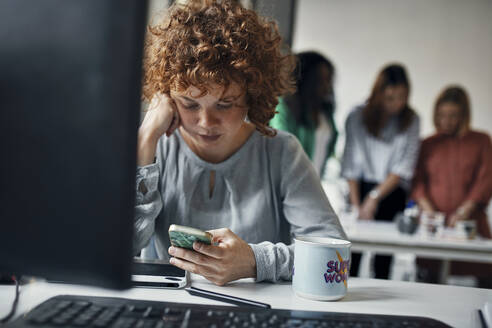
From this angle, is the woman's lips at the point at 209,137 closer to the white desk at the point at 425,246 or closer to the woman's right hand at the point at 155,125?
the woman's right hand at the point at 155,125

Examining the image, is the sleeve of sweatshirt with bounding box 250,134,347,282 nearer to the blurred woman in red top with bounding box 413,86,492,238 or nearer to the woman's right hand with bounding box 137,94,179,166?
the woman's right hand with bounding box 137,94,179,166

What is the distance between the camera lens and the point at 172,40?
1.04 m

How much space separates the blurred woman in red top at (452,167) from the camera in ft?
10.5

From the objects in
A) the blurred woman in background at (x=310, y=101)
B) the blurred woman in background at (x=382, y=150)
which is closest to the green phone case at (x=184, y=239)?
the blurred woman in background at (x=310, y=101)

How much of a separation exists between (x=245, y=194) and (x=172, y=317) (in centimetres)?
53

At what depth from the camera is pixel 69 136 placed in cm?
44

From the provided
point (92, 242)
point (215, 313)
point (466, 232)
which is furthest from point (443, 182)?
point (92, 242)

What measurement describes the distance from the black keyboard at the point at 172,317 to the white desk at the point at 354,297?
71mm

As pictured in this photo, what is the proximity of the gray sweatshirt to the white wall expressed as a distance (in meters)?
4.07

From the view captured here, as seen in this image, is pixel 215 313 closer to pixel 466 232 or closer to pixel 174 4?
pixel 174 4

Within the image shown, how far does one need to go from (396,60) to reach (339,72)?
2.02 feet

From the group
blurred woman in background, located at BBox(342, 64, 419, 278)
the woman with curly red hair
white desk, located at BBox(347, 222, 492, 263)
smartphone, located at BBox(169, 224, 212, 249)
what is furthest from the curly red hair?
blurred woman in background, located at BBox(342, 64, 419, 278)

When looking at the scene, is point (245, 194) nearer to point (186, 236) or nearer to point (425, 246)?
point (186, 236)

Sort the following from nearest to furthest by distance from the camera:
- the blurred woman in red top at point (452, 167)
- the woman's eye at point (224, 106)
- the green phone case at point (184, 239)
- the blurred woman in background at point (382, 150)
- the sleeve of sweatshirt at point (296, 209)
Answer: the green phone case at point (184, 239) < the sleeve of sweatshirt at point (296, 209) < the woman's eye at point (224, 106) < the blurred woman in background at point (382, 150) < the blurred woman in red top at point (452, 167)
